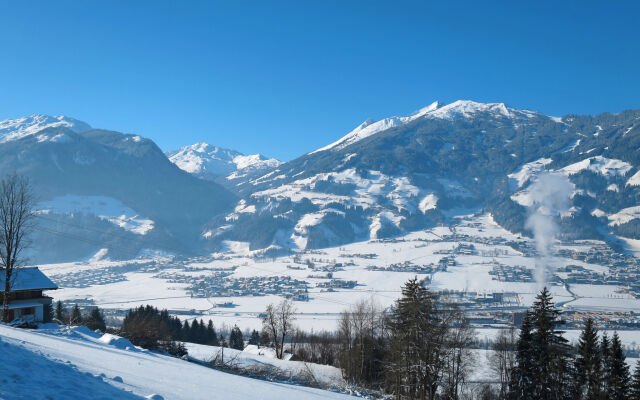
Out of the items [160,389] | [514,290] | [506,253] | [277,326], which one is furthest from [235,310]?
[506,253]

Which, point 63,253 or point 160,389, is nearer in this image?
point 160,389

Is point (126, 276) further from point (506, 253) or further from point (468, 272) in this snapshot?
point (506, 253)

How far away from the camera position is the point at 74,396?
278 inches

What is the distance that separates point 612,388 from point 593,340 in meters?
2.83

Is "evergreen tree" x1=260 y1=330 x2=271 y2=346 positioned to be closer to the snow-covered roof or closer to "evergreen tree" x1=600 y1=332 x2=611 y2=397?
the snow-covered roof

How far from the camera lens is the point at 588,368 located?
25328mm

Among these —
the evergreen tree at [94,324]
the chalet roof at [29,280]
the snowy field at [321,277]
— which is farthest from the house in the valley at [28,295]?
the snowy field at [321,277]

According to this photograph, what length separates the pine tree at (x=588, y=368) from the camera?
2481 centimetres

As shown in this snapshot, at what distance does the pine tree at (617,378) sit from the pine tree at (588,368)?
2.17 feet

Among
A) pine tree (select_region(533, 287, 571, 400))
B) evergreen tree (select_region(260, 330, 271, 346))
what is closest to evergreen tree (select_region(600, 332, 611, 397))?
pine tree (select_region(533, 287, 571, 400))

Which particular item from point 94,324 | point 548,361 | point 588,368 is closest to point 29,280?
point 94,324

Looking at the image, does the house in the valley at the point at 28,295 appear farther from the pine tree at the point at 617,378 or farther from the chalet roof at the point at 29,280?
the pine tree at the point at 617,378

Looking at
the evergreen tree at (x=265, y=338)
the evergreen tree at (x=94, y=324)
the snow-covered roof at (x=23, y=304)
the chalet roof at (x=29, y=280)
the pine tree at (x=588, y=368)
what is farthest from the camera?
the evergreen tree at (x=265, y=338)

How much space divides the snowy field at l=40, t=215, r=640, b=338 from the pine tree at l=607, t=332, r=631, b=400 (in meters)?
50.7
